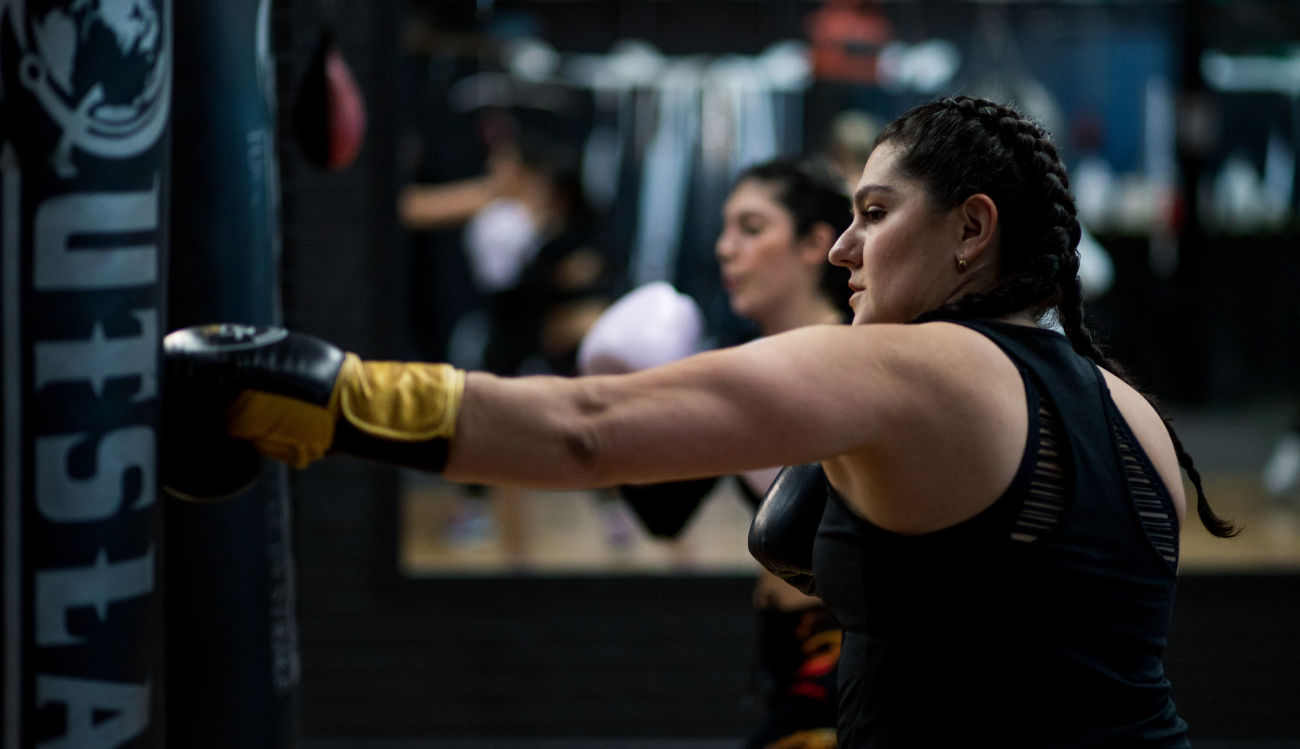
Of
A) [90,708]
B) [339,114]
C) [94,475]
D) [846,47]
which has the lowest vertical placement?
[90,708]

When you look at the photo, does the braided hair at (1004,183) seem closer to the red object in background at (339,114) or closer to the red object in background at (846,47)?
the red object in background at (339,114)

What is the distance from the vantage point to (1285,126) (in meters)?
5.18

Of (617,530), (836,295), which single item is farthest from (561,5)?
(836,295)

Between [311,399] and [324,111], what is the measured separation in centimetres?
124

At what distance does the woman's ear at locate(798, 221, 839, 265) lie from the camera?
7.90 feet

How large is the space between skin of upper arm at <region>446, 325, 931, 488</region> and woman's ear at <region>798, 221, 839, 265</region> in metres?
1.38

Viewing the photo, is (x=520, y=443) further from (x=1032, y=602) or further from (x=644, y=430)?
(x=1032, y=602)

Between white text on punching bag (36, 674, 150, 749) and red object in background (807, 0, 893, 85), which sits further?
red object in background (807, 0, 893, 85)

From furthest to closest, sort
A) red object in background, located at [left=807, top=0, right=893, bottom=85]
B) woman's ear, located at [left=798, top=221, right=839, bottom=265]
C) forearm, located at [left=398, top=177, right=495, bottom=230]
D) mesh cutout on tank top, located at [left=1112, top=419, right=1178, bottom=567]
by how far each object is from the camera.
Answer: forearm, located at [left=398, top=177, right=495, bottom=230]
red object in background, located at [left=807, top=0, right=893, bottom=85]
woman's ear, located at [left=798, top=221, right=839, bottom=265]
mesh cutout on tank top, located at [left=1112, top=419, right=1178, bottom=567]

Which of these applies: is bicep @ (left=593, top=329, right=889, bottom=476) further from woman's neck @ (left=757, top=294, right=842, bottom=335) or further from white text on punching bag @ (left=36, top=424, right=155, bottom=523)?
woman's neck @ (left=757, top=294, right=842, bottom=335)

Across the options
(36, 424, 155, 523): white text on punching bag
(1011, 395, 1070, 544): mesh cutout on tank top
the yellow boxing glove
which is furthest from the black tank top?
(36, 424, 155, 523): white text on punching bag

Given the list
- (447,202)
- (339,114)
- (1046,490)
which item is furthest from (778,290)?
(447,202)

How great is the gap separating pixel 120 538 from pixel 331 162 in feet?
3.94

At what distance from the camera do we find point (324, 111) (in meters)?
Result: 2.12
